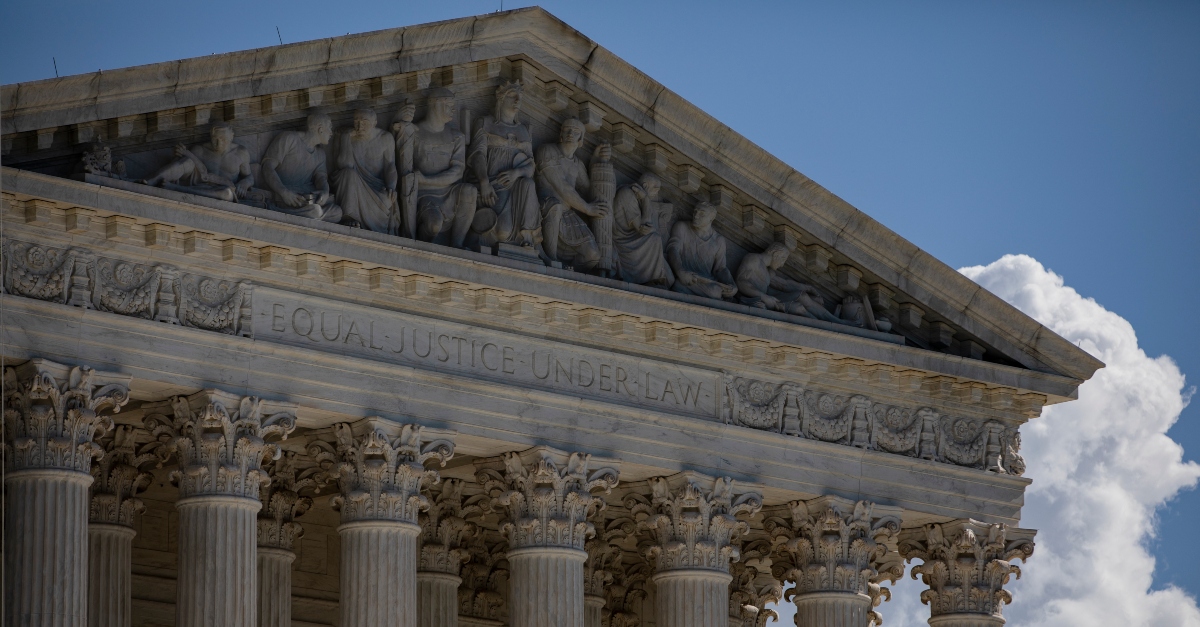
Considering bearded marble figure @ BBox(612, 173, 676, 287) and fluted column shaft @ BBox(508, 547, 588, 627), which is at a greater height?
bearded marble figure @ BBox(612, 173, 676, 287)

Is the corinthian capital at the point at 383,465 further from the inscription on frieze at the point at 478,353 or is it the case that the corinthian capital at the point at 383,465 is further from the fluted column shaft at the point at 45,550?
the fluted column shaft at the point at 45,550

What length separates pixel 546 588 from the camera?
1585 inches

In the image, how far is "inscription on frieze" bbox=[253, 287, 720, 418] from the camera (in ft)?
125

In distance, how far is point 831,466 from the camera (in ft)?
142

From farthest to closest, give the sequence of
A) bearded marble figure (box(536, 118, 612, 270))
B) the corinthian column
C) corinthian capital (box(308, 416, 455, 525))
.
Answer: the corinthian column < bearded marble figure (box(536, 118, 612, 270)) < corinthian capital (box(308, 416, 455, 525))

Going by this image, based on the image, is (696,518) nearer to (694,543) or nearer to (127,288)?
(694,543)

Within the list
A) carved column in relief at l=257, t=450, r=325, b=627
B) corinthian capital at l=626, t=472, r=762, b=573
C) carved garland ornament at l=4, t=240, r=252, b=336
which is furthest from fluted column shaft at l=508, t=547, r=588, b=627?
carved garland ornament at l=4, t=240, r=252, b=336

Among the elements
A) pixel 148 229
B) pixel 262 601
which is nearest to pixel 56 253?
pixel 148 229

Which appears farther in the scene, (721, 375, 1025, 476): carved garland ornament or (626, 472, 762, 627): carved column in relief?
(721, 375, 1025, 476): carved garland ornament

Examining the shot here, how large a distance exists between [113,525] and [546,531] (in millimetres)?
6974

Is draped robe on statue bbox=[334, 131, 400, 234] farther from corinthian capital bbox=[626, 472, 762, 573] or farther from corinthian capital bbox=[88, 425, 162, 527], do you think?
corinthian capital bbox=[626, 472, 762, 573]

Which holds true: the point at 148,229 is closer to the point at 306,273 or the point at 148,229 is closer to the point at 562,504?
the point at 306,273

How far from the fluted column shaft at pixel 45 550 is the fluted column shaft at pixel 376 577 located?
15.4 feet

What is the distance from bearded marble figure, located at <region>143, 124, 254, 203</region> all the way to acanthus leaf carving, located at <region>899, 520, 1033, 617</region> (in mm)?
14885
